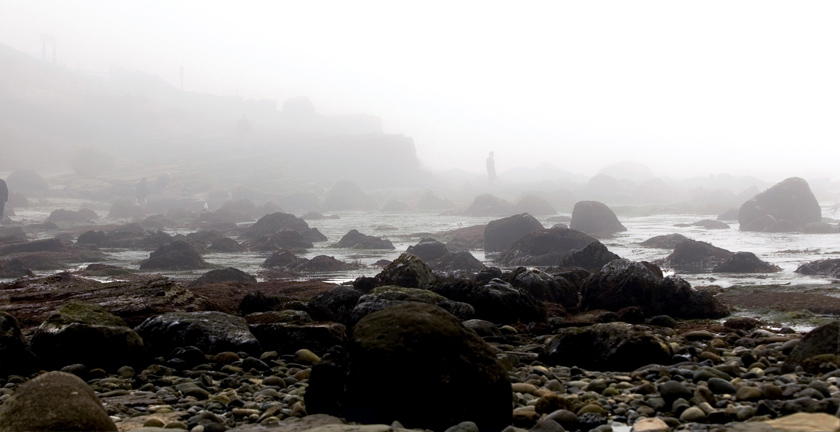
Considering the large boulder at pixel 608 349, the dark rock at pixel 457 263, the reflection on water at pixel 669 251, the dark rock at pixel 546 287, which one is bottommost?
the reflection on water at pixel 669 251

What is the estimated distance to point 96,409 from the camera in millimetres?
4820

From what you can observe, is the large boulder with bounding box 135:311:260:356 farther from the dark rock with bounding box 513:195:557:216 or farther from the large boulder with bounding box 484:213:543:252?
the dark rock with bounding box 513:195:557:216

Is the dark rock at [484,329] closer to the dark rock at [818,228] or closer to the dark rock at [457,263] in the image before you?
the dark rock at [457,263]

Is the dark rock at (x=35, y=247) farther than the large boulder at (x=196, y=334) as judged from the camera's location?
Yes

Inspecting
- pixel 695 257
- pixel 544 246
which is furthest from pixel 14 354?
pixel 695 257

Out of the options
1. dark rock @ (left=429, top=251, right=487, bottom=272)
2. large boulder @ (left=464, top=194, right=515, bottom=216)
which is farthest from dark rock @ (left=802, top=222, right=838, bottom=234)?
large boulder @ (left=464, top=194, right=515, bottom=216)

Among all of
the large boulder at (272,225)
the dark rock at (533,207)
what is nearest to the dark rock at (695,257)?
the large boulder at (272,225)

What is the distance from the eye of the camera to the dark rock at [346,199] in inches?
3103

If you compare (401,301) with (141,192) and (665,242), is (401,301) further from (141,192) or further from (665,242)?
(141,192)

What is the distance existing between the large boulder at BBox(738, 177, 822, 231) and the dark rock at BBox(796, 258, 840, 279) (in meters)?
20.1

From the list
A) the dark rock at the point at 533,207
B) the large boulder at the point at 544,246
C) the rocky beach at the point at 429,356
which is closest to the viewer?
the rocky beach at the point at 429,356

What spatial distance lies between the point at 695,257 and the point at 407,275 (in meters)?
12.9

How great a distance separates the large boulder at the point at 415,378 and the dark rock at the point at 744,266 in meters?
16.1

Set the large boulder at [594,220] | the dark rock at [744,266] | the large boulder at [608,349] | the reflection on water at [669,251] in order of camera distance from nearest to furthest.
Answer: the large boulder at [608,349]
the reflection on water at [669,251]
the dark rock at [744,266]
the large boulder at [594,220]
